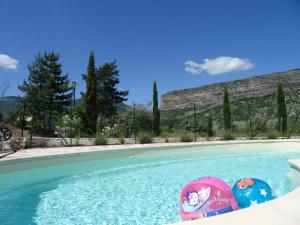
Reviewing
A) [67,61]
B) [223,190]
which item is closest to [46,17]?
[67,61]

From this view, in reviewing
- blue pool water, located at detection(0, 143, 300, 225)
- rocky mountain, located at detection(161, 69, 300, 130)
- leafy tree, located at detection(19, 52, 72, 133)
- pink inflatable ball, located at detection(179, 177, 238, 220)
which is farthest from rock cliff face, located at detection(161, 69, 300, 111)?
pink inflatable ball, located at detection(179, 177, 238, 220)

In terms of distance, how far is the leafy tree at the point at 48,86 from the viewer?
23.6 metres

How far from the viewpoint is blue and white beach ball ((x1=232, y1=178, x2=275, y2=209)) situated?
8.16ft

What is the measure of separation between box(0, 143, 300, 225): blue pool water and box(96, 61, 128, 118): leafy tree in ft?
60.2

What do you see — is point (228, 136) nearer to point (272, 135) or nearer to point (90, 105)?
point (272, 135)

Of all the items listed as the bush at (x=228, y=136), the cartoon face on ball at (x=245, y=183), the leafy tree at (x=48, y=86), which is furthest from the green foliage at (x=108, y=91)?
the cartoon face on ball at (x=245, y=183)

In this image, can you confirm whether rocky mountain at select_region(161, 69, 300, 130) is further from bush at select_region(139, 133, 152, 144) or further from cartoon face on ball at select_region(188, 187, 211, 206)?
cartoon face on ball at select_region(188, 187, 211, 206)

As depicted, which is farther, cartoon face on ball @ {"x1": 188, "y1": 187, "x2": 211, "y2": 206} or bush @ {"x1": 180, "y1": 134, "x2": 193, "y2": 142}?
bush @ {"x1": 180, "y1": 134, "x2": 193, "y2": 142}

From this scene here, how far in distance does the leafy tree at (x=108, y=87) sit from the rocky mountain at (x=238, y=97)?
1068 cm

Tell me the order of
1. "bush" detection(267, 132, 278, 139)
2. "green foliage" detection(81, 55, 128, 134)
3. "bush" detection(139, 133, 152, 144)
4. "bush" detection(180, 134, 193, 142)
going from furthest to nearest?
1. "green foliage" detection(81, 55, 128, 134)
2. "bush" detection(267, 132, 278, 139)
3. "bush" detection(180, 134, 193, 142)
4. "bush" detection(139, 133, 152, 144)

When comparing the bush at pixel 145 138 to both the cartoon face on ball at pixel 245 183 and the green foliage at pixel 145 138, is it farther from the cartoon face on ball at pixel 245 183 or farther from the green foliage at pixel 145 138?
the cartoon face on ball at pixel 245 183

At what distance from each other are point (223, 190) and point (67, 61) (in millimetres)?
23689

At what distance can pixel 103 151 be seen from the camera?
1064 centimetres

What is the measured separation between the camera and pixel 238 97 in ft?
120
